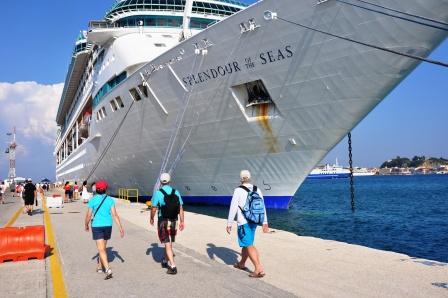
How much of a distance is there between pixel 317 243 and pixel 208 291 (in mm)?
3887

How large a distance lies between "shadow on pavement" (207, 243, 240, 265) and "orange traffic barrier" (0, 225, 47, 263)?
2.93m

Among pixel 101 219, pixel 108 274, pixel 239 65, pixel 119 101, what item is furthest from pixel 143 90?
pixel 108 274

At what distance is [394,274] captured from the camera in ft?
19.2

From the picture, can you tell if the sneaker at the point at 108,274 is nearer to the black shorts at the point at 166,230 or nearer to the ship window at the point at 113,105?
the black shorts at the point at 166,230

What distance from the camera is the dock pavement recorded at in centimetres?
518

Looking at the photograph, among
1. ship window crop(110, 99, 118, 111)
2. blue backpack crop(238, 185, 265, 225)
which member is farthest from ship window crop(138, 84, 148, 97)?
blue backpack crop(238, 185, 265, 225)

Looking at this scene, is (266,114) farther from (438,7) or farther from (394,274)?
(394,274)

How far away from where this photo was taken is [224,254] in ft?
25.4

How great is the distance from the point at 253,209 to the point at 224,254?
7.37 feet

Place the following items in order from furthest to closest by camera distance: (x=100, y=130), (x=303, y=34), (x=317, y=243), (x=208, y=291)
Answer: (x=100, y=130) < (x=303, y=34) < (x=317, y=243) < (x=208, y=291)

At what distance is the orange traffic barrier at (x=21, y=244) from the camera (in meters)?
7.12

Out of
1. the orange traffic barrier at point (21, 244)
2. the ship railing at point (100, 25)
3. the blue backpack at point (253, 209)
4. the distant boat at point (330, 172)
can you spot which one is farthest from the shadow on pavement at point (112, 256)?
the distant boat at point (330, 172)

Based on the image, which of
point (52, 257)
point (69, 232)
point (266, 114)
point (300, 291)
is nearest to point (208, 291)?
point (300, 291)

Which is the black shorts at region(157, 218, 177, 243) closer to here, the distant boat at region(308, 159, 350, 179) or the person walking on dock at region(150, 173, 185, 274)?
the person walking on dock at region(150, 173, 185, 274)
